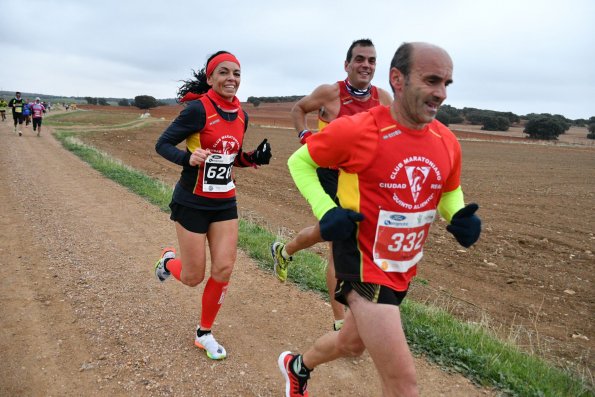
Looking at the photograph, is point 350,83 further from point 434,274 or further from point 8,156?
point 8,156

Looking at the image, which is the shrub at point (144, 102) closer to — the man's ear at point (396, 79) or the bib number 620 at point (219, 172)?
the bib number 620 at point (219, 172)

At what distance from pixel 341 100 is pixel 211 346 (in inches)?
98.3

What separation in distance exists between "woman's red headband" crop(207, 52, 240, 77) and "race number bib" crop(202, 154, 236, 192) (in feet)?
2.47

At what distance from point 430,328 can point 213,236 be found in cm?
230

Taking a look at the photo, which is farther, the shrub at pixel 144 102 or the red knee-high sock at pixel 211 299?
the shrub at pixel 144 102

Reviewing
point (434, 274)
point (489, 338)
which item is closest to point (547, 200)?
point (434, 274)

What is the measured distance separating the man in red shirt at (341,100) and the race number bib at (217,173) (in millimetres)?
738

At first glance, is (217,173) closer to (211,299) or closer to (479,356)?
(211,299)

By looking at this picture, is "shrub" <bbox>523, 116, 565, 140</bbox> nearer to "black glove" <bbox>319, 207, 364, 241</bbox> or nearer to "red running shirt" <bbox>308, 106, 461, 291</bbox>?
"red running shirt" <bbox>308, 106, 461, 291</bbox>

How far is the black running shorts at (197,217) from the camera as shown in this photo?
3824 mm

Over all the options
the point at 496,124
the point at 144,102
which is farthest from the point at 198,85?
the point at 144,102

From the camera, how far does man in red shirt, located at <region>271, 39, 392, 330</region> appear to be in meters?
4.06

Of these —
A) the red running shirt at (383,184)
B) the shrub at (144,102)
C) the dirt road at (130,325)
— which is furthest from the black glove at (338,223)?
the shrub at (144,102)

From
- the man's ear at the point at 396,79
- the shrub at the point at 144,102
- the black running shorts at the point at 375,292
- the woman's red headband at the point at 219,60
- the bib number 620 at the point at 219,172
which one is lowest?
the black running shorts at the point at 375,292
